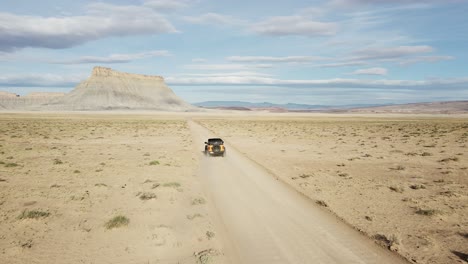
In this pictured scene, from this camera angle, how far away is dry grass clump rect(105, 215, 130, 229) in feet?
34.1

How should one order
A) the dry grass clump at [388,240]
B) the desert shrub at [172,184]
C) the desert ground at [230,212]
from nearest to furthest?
the desert ground at [230,212] → the dry grass clump at [388,240] → the desert shrub at [172,184]

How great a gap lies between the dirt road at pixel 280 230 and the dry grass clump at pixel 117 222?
3.01m

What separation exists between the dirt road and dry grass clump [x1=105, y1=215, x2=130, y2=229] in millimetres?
3006

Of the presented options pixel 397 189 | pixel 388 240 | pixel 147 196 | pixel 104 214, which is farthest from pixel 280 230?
pixel 397 189

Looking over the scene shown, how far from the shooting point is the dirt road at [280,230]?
801 centimetres

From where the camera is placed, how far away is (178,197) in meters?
14.0

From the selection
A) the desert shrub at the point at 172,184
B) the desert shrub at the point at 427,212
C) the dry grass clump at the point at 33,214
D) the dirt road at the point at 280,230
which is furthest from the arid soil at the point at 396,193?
the dry grass clump at the point at 33,214

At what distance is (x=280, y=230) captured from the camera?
9.59 metres

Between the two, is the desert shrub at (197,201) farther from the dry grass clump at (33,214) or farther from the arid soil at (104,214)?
the dry grass clump at (33,214)

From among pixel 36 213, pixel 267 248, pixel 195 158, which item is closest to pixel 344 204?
pixel 267 248

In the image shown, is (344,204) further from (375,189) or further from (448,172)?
(448,172)

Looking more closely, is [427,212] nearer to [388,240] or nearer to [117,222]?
[388,240]

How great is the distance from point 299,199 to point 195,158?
1266 cm

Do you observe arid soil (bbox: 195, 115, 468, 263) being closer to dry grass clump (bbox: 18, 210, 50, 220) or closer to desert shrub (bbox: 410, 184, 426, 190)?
desert shrub (bbox: 410, 184, 426, 190)
